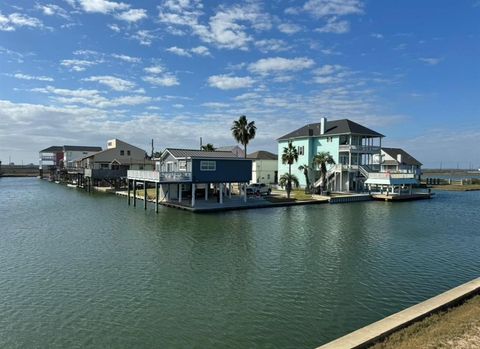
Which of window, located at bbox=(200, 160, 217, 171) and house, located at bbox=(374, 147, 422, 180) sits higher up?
house, located at bbox=(374, 147, 422, 180)

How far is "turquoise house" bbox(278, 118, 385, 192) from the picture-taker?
56.6m

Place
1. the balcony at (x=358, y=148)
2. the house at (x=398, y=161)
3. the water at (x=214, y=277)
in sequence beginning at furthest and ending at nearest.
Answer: the house at (x=398, y=161)
the balcony at (x=358, y=148)
the water at (x=214, y=277)

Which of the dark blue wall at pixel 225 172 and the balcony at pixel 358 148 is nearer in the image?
the dark blue wall at pixel 225 172

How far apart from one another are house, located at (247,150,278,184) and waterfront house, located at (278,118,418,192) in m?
9.99

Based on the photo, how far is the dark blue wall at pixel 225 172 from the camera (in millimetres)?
38531

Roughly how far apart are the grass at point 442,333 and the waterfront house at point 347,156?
146ft

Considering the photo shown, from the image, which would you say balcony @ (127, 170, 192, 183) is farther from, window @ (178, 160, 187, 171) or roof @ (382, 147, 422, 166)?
roof @ (382, 147, 422, 166)

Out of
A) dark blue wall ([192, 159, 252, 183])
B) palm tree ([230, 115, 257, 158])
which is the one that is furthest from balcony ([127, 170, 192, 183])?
palm tree ([230, 115, 257, 158])

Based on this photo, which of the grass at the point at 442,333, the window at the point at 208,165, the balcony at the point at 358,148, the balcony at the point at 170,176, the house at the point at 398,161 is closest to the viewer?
the grass at the point at 442,333

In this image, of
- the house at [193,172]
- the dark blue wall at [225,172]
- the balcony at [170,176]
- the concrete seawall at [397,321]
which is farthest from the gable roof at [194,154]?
the concrete seawall at [397,321]

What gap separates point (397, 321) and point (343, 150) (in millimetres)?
49102

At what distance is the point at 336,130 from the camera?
58.8 m

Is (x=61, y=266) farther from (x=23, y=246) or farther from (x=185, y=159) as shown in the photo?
(x=185, y=159)

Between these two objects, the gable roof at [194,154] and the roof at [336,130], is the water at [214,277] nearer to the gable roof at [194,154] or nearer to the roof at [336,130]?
the gable roof at [194,154]
